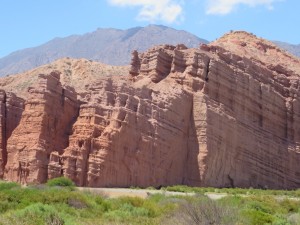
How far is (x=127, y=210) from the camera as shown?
34.8 m

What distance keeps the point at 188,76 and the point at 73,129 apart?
1352 cm

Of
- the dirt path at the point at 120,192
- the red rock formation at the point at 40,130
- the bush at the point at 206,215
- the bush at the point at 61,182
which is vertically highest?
the red rock formation at the point at 40,130

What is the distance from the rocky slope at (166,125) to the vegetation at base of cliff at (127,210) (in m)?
8.65

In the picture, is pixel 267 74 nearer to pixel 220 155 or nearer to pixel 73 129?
pixel 220 155

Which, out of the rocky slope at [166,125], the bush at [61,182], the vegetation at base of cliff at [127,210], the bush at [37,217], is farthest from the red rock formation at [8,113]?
the bush at [37,217]

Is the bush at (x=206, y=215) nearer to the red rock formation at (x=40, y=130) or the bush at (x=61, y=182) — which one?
the bush at (x=61, y=182)

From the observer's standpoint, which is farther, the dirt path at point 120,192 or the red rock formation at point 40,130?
the red rock formation at point 40,130

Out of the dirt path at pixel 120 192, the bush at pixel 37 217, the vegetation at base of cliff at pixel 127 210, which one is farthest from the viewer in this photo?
the dirt path at pixel 120 192

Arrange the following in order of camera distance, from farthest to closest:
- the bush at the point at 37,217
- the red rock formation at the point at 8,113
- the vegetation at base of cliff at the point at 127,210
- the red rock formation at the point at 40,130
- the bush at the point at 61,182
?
the red rock formation at the point at 8,113 < the red rock formation at the point at 40,130 < the bush at the point at 61,182 < the vegetation at base of cliff at the point at 127,210 < the bush at the point at 37,217

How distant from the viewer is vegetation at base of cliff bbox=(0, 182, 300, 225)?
25.9m

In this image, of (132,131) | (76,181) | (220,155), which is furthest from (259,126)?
(76,181)

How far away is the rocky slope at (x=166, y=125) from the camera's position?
2160 inches

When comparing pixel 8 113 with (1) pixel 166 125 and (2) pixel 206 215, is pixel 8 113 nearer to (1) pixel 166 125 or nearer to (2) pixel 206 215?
(1) pixel 166 125

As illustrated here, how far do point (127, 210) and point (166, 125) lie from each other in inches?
1011
